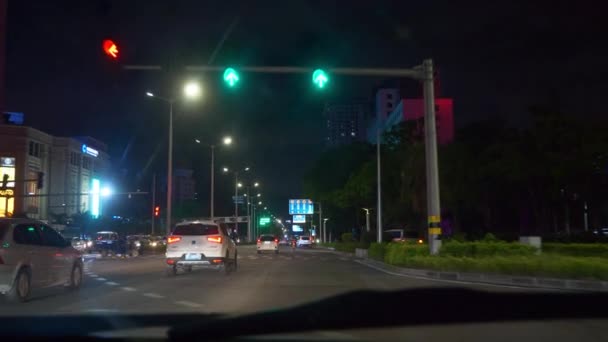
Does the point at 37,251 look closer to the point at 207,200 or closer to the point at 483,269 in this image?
the point at 483,269

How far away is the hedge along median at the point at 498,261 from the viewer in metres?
16.7

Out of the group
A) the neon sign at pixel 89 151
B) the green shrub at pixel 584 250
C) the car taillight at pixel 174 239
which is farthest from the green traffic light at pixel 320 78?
the neon sign at pixel 89 151

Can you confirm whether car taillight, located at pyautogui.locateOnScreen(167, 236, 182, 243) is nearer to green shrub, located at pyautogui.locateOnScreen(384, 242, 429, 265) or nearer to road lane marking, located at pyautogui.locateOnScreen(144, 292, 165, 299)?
road lane marking, located at pyautogui.locateOnScreen(144, 292, 165, 299)

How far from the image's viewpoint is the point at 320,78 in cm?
1592

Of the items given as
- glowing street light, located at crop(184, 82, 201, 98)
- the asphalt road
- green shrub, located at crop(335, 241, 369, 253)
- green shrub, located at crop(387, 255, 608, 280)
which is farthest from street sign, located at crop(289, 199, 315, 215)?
glowing street light, located at crop(184, 82, 201, 98)

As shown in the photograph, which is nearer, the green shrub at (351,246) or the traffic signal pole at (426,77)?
the traffic signal pole at (426,77)

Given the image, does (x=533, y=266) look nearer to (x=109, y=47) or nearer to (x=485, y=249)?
(x=485, y=249)

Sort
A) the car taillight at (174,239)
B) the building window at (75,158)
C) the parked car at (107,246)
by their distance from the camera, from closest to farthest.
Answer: the car taillight at (174,239), the parked car at (107,246), the building window at (75,158)

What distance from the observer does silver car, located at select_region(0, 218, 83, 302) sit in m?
12.2

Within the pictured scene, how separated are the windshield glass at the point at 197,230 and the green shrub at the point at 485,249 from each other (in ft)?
27.8

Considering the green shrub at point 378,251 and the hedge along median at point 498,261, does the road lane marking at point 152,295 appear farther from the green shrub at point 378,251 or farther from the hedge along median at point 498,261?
the green shrub at point 378,251

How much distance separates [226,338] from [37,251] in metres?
7.20

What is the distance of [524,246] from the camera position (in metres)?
22.2

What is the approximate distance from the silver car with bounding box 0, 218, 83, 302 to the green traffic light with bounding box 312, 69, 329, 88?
749cm
